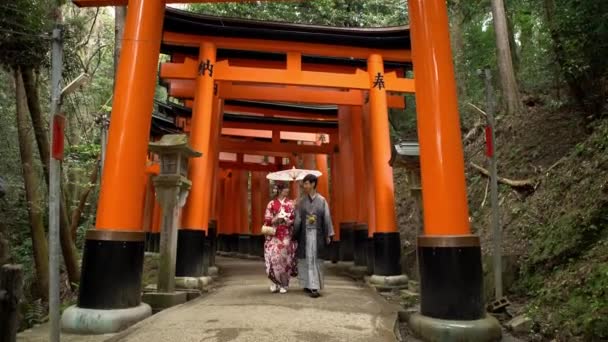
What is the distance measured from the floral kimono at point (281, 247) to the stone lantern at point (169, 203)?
1.36 m

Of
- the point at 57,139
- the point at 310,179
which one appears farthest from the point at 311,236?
the point at 57,139

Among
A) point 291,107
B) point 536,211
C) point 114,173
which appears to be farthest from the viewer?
point 291,107

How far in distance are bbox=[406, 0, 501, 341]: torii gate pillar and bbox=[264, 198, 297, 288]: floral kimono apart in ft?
8.09

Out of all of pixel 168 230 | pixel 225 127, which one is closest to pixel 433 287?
pixel 168 230

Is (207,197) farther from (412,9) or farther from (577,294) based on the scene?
(577,294)

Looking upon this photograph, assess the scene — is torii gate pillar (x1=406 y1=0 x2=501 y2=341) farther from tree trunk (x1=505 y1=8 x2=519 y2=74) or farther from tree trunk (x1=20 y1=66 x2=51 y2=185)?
tree trunk (x1=505 y1=8 x2=519 y2=74)

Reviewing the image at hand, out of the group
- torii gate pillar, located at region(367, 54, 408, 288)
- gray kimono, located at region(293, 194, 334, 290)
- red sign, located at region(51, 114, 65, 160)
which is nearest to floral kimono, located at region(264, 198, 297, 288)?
gray kimono, located at region(293, 194, 334, 290)

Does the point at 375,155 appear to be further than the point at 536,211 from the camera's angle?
Yes

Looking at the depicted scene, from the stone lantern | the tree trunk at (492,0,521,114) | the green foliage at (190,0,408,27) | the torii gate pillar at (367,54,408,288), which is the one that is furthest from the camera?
the green foliage at (190,0,408,27)

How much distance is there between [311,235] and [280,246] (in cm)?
52

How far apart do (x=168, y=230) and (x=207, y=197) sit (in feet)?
7.25

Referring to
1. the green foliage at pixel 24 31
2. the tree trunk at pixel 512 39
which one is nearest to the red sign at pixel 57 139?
the green foliage at pixel 24 31

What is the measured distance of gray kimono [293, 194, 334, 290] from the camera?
7090mm

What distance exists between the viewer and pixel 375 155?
30.7ft
